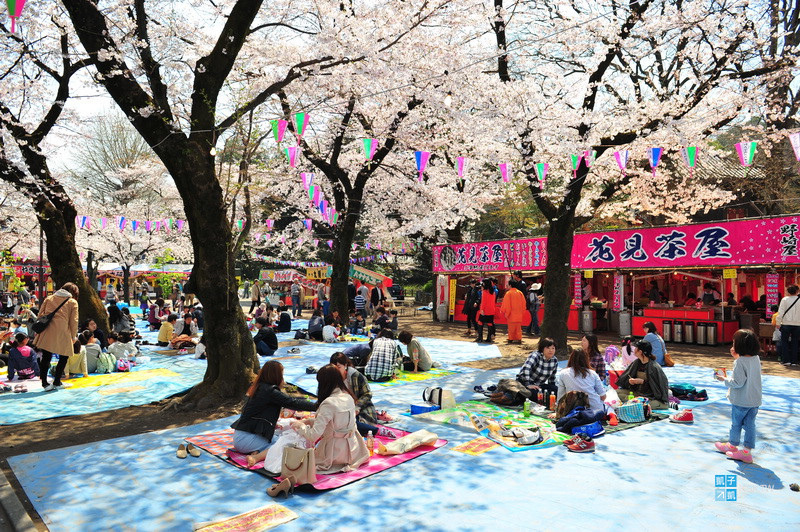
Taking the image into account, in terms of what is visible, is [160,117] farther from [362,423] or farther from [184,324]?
[184,324]

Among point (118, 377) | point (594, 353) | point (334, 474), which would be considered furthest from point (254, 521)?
point (118, 377)

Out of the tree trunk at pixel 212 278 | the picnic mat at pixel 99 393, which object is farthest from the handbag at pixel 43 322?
the tree trunk at pixel 212 278

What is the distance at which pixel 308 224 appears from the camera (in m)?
25.1

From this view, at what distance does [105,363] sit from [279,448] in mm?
7472

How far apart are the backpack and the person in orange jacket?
373 inches

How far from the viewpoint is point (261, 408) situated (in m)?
5.90

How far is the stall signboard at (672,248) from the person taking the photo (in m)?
13.7

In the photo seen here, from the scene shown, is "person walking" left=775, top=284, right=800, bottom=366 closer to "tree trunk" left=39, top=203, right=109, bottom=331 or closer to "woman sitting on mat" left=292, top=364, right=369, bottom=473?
"woman sitting on mat" left=292, top=364, right=369, bottom=473

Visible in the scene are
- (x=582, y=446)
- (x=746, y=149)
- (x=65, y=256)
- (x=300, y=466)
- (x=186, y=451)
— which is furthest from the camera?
(x=65, y=256)

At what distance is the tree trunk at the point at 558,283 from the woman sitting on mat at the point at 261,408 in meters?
8.52

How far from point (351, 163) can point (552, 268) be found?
392 inches

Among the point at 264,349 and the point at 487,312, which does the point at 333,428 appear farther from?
the point at 487,312

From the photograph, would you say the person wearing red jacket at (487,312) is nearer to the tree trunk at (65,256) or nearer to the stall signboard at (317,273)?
the tree trunk at (65,256)

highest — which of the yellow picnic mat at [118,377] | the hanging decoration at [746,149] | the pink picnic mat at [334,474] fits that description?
the hanging decoration at [746,149]
